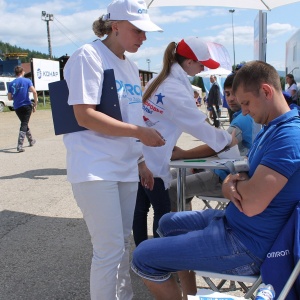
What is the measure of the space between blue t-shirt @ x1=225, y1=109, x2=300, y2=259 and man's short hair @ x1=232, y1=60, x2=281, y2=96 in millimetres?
145

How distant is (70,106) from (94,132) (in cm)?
18

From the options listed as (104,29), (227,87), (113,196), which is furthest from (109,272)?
(227,87)

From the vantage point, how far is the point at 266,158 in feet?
5.13

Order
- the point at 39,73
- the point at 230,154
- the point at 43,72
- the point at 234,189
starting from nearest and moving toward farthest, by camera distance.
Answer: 1. the point at 234,189
2. the point at 230,154
3. the point at 39,73
4. the point at 43,72

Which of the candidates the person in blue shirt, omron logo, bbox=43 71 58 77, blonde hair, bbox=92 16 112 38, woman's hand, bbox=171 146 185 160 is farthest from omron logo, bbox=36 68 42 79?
blonde hair, bbox=92 16 112 38

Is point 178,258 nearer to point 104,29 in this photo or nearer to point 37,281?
point 104,29

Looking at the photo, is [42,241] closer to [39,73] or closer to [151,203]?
[151,203]

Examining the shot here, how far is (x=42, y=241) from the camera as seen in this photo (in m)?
3.69

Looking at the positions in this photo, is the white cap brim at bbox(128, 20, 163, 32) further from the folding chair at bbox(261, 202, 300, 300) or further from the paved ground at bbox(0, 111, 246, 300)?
the paved ground at bbox(0, 111, 246, 300)

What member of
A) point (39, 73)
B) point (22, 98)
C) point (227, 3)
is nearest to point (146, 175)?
point (227, 3)

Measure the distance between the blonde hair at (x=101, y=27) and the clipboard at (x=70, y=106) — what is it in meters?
0.27

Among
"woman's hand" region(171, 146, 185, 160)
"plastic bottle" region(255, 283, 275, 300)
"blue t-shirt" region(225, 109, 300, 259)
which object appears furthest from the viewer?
"woman's hand" region(171, 146, 185, 160)

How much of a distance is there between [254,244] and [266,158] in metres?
0.38

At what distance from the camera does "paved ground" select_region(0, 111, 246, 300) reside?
9.32 ft
